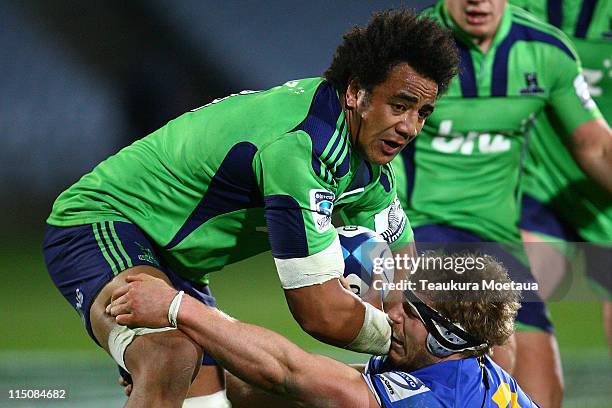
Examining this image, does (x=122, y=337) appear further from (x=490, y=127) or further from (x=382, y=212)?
(x=490, y=127)

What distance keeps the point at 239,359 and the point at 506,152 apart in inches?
121

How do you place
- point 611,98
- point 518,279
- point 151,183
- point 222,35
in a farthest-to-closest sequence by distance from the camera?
point 222,35
point 611,98
point 518,279
point 151,183

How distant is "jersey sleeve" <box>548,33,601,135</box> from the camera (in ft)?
19.0

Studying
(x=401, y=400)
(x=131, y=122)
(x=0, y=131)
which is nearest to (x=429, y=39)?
(x=401, y=400)

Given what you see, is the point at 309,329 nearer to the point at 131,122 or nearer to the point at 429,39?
the point at 429,39

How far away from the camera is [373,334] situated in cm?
346

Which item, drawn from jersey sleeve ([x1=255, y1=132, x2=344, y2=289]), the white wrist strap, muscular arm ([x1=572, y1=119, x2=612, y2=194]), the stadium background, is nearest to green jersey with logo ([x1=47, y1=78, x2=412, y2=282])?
jersey sleeve ([x1=255, y1=132, x2=344, y2=289])

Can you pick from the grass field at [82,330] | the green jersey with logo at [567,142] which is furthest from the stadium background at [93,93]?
the green jersey with logo at [567,142]

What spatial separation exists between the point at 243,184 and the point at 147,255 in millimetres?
417

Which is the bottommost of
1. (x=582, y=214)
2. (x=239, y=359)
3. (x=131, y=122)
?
(x=582, y=214)

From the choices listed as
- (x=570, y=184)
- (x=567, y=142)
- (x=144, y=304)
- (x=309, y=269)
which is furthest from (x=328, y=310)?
(x=570, y=184)

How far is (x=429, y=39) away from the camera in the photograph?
135 inches

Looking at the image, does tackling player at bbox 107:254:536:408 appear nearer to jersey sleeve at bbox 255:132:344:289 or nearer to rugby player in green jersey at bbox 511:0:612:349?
jersey sleeve at bbox 255:132:344:289

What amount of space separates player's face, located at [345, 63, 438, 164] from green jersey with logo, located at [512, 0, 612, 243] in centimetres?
266
